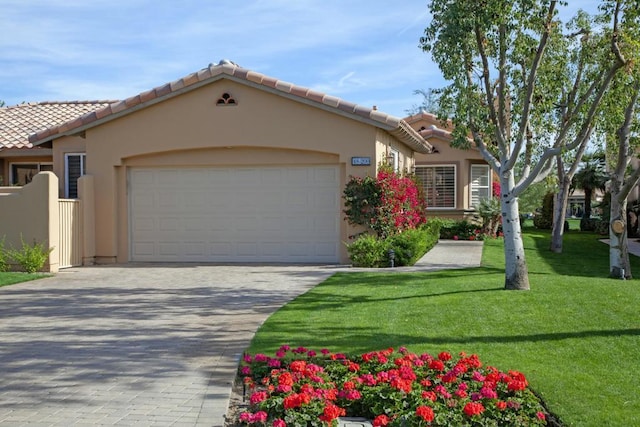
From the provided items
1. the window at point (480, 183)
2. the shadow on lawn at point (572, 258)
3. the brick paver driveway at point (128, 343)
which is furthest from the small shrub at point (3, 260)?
the window at point (480, 183)

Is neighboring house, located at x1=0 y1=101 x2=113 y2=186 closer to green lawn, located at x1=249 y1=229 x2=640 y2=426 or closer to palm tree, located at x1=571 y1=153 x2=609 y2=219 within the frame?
green lawn, located at x1=249 y1=229 x2=640 y2=426

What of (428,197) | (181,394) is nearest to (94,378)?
(181,394)

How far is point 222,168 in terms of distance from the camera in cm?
1722

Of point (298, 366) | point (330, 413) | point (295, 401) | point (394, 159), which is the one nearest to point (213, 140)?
point (394, 159)

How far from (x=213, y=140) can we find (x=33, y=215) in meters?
4.29

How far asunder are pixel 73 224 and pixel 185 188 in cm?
272

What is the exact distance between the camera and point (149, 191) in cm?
1750

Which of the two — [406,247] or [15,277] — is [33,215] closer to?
[15,277]

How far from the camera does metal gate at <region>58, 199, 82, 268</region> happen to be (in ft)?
52.0

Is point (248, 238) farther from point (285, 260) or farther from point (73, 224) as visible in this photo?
point (73, 224)

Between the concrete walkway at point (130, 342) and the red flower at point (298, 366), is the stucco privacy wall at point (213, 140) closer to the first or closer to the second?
the concrete walkway at point (130, 342)

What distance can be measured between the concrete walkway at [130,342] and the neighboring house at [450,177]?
13141 millimetres

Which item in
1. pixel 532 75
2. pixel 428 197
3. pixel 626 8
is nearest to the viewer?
pixel 532 75

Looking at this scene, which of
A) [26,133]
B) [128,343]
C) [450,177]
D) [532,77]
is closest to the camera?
[128,343]
